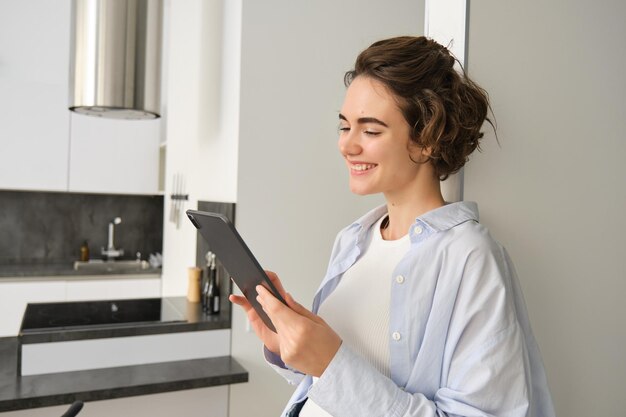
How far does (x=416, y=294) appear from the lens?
0.94m

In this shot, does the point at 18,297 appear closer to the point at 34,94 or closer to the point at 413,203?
the point at 34,94

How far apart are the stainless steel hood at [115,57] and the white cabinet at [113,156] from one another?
1509 millimetres

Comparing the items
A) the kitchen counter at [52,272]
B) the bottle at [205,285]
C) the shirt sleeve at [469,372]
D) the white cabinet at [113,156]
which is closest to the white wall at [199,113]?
the kitchen counter at [52,272]

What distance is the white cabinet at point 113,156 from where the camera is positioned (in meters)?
3.96

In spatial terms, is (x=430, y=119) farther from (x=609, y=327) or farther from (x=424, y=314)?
(x=609, y=327)

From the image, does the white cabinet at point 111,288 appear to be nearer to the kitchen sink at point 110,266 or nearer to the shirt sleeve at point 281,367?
the kitchen sink at point 110,266

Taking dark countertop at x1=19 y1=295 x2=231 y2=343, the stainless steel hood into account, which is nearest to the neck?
dark countertop at x1=19 y1=295 x2=231 y2=343

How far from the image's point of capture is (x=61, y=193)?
14.4 feet

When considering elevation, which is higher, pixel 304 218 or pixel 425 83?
pixel 425 83

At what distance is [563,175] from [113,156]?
3.55 meters

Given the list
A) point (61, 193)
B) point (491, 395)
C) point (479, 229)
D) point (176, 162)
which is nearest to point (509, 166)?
point (479, 229)

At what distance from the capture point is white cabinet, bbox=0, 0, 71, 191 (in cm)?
372

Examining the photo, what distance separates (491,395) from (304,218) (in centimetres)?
160

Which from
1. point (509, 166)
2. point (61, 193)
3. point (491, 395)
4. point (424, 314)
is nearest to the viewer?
point (491, 395)
